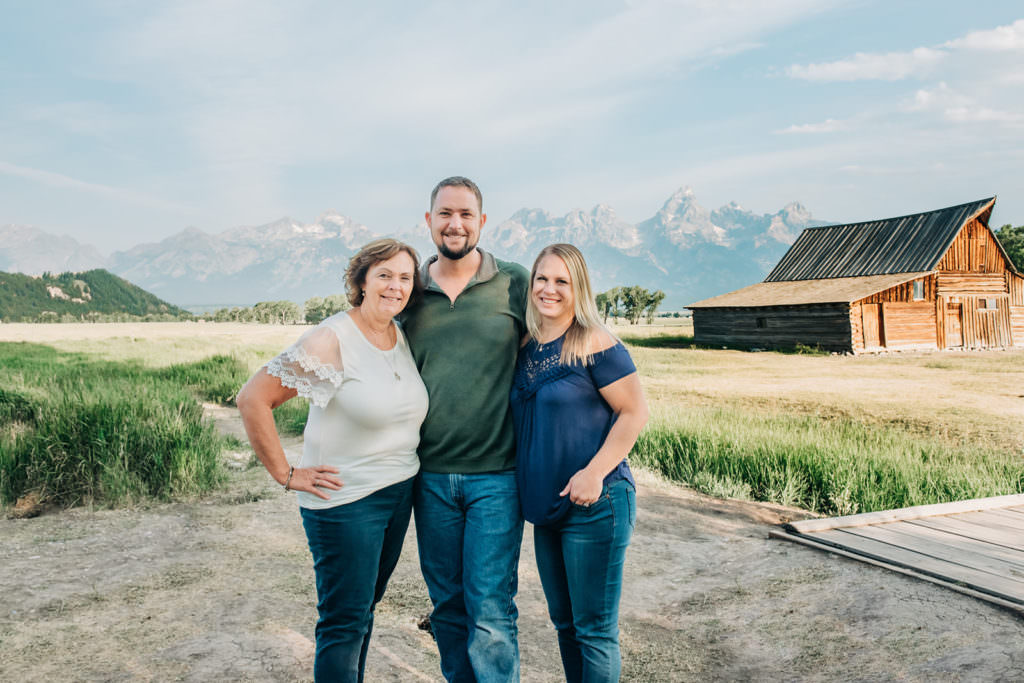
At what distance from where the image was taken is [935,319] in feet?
90.6

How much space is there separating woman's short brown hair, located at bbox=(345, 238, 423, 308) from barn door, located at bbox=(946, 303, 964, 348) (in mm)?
31272

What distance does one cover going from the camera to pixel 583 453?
92.3 inches

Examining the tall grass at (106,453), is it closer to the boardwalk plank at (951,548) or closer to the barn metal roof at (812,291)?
the boardwalk plank at (951,548)

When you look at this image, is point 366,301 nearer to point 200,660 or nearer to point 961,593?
point 200,660

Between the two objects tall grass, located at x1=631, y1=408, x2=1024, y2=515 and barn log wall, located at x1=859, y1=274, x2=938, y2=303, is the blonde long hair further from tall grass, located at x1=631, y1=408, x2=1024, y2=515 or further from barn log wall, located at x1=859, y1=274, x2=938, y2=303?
barn log wall, located at x1=859, y1=274, x2=938, y2=303

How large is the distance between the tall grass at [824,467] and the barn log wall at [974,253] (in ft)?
77.9

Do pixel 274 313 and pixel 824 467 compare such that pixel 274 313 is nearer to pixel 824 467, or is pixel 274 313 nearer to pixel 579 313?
pixel 824 467

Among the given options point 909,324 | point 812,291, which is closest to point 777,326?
point 812,291

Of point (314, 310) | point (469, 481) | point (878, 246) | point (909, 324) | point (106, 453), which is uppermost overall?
point (314, 310)

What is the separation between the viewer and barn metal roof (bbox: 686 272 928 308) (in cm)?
2605

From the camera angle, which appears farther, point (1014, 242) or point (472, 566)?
point (1014, 242)

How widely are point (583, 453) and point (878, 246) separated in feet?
112

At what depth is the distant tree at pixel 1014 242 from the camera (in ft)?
151

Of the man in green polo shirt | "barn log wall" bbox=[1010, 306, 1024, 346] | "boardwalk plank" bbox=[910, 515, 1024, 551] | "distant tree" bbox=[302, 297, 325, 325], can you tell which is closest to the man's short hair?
the man in green polo shirt
